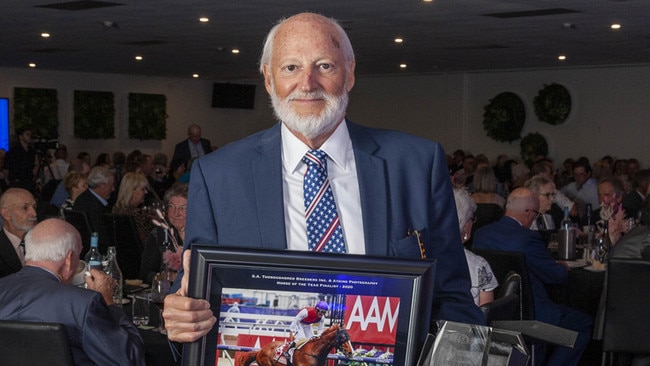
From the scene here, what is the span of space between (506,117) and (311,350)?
57.6ft

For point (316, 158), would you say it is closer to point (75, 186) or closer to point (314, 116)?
point (314, 116)

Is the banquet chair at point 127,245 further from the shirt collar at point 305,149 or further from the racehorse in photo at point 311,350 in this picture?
the racehorse in photo at point 311,350

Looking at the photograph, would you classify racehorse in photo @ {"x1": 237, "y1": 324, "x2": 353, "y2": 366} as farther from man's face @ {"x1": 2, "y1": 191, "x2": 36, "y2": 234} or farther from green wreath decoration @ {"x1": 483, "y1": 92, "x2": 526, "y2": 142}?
green wreath decoration @ {"x1": 483, "y1": 92, "x2": 526, "y2": 142}

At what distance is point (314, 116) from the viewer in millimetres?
1556

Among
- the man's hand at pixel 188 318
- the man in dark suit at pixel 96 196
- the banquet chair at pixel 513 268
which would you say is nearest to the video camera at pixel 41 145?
the man in dark suit at pixel 96 196

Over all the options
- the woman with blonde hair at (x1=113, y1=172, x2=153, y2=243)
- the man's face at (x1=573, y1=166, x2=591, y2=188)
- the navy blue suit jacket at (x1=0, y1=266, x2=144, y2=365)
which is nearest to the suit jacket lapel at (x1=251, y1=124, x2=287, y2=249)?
the navy blue suit jacket at (x1=0, y1=266, x2=144, y2=365)

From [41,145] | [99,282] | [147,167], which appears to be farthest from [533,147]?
[99,282]

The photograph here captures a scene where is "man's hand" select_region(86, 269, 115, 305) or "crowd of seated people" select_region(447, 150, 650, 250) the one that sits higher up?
"crowd of seated people" select_region(447, 150, 650, 250)

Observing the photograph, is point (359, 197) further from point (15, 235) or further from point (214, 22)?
point (214, 22)

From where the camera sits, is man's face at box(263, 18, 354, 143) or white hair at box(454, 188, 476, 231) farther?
white hair at box(454, 188, 476, 231)

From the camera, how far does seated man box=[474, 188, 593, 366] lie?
548 centimetres

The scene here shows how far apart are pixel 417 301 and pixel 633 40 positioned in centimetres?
1236

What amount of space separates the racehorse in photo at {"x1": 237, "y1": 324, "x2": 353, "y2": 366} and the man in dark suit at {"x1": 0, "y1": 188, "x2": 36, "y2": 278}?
4797 mm

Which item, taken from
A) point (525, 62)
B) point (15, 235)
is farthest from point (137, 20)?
point (525, 62)
